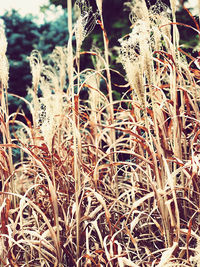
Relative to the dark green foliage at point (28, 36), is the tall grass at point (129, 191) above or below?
below

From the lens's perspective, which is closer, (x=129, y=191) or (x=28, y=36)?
(x=129, y=191)

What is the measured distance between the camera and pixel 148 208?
1.43m

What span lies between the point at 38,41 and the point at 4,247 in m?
5.59

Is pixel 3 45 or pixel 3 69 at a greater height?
pixel 3 45

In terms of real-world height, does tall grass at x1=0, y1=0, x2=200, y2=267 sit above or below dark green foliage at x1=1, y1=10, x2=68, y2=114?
below

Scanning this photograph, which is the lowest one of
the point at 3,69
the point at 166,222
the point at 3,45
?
the point at 166,222

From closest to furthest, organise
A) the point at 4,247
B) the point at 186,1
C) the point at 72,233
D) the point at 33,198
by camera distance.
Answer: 1. the point at 4,247
2. the point at 72,233
3. the point at 33,198
4. the point at 186,1

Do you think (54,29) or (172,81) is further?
(54,29)

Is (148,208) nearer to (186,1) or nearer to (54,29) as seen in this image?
(186,1)

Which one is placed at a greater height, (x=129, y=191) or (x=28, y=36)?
(x=28, y=36)

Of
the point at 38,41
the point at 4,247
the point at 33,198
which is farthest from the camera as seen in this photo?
the point at 38,41

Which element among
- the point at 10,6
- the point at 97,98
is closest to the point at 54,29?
the point at 10,6

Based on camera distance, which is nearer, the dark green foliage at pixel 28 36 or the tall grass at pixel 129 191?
the tall grass at pixel 129 191

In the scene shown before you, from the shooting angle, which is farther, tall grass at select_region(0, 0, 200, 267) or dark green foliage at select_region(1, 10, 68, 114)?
dark green foliage at select_region(1, 10, 68, 114)
